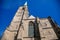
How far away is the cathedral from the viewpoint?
2630 centimetres

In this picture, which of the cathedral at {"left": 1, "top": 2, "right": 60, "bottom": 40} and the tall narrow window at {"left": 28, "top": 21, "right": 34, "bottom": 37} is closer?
the cathedral at {"left": 1, "top": 2, "right": 60, "bottom": 40}

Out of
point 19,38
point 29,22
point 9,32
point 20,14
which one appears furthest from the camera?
point 20,14

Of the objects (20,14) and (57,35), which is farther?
(20,14)

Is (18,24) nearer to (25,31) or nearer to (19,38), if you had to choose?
A: (25,31)

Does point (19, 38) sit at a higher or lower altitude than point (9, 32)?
lower

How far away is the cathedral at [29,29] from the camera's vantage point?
26.3m

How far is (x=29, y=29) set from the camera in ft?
94.7

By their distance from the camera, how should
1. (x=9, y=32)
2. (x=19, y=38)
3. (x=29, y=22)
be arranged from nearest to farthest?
(x=19, y=38) < (x=9, y=32) < (x=29, y=22)

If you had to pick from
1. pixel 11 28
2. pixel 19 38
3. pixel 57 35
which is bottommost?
pixel 19 38

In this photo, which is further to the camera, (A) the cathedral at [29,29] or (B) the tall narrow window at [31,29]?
(B) the tall narrow window at [31,29]

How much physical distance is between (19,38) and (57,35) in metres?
5.66

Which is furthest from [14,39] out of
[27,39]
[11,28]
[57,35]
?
[57,35]

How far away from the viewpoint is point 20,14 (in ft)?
112

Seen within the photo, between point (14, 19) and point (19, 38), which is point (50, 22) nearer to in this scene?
point (14, 19)
